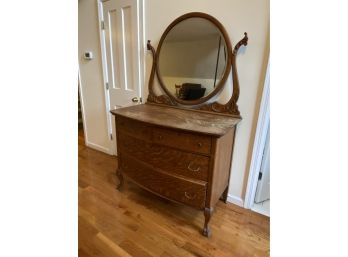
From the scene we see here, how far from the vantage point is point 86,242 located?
144 cm

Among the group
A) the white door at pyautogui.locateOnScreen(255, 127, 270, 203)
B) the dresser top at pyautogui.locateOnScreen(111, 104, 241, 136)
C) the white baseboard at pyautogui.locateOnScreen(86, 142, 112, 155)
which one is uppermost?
the dresser top at pyautogui.locateOnScreen(111, 104, 241, 136)

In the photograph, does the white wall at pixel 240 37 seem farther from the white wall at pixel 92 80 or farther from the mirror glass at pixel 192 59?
the white wall at pixel 92 80

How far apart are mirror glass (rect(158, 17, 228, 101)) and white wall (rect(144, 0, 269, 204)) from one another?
106 millimetres

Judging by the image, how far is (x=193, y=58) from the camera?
1748 millimetres

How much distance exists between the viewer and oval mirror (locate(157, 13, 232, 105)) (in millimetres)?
1613

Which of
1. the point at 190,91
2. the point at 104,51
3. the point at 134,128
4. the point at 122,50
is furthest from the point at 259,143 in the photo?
the point at 104,51

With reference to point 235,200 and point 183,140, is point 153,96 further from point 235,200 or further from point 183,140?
point 235,200

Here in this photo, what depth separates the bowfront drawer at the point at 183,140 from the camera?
1.32m

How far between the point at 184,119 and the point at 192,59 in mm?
583

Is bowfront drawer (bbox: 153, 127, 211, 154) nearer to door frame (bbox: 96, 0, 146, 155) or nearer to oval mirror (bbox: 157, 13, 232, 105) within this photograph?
oval mirror (bbox: 157, 13, 232, 105)

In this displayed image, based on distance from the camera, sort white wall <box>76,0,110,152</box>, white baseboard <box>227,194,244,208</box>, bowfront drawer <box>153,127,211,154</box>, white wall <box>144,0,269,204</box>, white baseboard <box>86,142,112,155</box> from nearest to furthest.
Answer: bowfront drawer <box>153,127,211,154</box>
white wall <box>144,0,269,204</box>
white baseboard <box>227,194,244,208</box>
white wall <box>76,0,110,152</box>
white baseboard <box>86,142,112,155</box>

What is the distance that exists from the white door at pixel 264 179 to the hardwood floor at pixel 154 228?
187 millimetres

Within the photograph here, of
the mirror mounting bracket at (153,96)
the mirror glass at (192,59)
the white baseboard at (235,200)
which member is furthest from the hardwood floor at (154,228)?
the mirror glass at (192,59)

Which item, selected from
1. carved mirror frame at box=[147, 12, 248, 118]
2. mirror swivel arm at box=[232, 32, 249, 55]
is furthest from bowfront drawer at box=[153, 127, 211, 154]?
mirror swivel arm at box=[232, 32, 249, 55]
